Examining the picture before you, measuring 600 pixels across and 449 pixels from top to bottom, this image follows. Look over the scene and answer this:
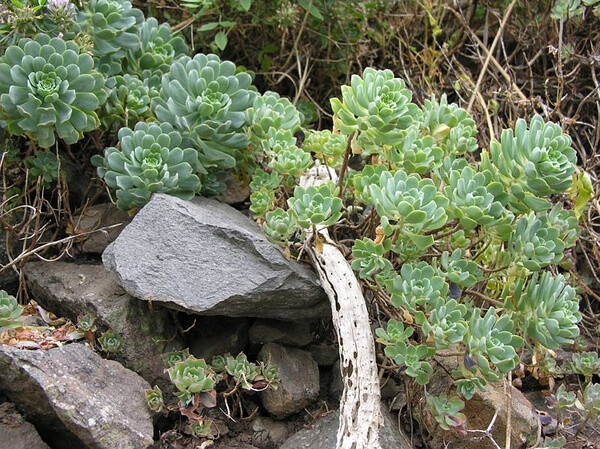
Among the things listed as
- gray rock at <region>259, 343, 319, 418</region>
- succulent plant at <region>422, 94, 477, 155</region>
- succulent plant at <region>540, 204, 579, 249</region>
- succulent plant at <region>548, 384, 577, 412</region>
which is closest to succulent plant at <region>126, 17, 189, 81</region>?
succulent plant at <region>422, 94, 477, 155</region>

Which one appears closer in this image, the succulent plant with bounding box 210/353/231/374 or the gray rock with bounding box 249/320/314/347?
the succulent plant with bounding box 210/353/231/374

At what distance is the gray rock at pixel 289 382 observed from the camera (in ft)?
6.70

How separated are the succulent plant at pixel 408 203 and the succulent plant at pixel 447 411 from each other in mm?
492

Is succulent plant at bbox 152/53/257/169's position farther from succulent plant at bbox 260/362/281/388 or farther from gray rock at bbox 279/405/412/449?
gray rock at bbox 279/405/412/449

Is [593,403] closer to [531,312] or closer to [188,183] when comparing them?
[531,312]

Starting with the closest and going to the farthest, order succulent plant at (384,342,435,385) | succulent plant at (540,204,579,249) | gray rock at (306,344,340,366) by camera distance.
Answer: succulent plant at (384,342,435,385) < succulent plant at (540,204,579,249) < gray rock at (306,344,340,366)

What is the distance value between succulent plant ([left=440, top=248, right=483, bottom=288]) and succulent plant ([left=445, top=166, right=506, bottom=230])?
3.8 inches

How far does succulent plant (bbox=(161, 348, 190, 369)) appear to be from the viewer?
200 cm

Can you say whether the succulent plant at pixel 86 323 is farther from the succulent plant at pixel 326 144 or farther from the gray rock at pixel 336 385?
the succulent plant at pixel 326 144

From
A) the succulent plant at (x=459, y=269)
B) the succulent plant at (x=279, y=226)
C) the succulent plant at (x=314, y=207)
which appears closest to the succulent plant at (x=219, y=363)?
the succulent plant at (x=279, y=226)

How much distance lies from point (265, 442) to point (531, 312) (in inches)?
34.7

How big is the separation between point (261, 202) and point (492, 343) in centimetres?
86

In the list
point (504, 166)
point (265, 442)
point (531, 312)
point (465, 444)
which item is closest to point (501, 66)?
point (504, 166)

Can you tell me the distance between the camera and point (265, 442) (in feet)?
6.62
